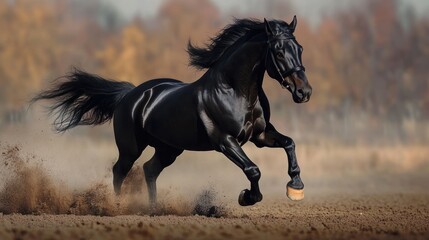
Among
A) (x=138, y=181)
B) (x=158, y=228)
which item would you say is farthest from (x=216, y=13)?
(x=158, y=228)

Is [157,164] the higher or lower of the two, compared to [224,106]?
lower

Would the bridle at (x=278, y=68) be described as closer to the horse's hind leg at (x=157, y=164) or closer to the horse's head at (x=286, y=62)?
the horse's head at (x=286, y=62)

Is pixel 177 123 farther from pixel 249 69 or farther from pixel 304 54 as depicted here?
pixel 304 54

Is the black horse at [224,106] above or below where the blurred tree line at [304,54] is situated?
below

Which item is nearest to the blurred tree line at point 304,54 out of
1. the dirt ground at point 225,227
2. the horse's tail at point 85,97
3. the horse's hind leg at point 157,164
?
the horse's tail at point 85,97

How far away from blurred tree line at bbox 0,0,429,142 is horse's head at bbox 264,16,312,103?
32.3 metres

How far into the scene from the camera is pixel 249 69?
10.1 metres

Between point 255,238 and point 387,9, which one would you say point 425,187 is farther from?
point 387,9

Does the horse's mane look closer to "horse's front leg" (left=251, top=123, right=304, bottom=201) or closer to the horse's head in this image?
the horse's head

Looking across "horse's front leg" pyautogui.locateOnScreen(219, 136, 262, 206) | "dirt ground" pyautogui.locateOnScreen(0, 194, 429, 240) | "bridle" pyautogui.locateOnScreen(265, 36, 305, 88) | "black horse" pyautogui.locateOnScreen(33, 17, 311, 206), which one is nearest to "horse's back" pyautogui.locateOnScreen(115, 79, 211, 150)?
"black horse" pyautogui.locateOnScreen(33, 17, 311, 206)

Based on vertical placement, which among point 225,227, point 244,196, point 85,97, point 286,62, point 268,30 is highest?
point 268,30

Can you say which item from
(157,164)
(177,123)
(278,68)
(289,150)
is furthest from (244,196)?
(157,164)

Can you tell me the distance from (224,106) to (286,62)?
833mm

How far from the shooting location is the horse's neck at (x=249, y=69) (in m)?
10.0
